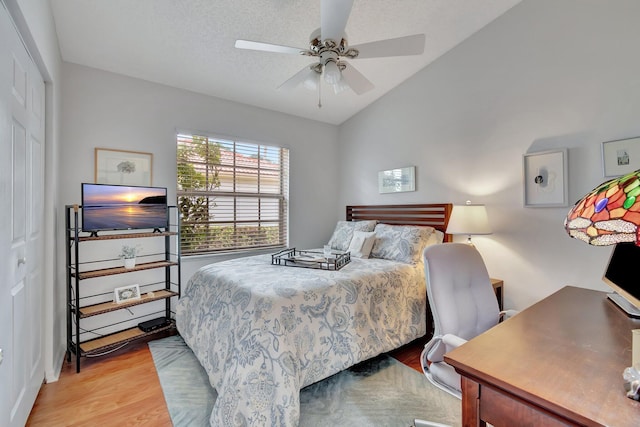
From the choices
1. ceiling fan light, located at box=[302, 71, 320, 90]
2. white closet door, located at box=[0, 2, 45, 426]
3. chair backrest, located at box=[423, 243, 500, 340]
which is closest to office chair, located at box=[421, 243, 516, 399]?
chair backrest, located at box=[423, 243, 500, 340]

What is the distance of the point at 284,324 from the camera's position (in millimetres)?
1722

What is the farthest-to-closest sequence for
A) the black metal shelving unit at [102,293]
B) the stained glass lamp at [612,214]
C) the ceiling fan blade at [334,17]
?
the black metal shelving unit at [102,293] → the ceiling fan blade at [334,17] → the stained glass lamp at [612,214]

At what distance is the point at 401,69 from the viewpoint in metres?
3.31

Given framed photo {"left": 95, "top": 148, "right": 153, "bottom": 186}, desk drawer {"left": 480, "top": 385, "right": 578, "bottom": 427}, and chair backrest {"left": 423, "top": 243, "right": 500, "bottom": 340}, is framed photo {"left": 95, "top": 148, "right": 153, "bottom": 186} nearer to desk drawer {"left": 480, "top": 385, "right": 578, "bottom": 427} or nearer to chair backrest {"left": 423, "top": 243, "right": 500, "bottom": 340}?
chair backrest {"left": 423, "top": 243, "right": 500, "bottom": 340}

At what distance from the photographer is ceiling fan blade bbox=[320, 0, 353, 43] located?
1.53 metres

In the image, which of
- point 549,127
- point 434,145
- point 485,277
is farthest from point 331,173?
point 485,277

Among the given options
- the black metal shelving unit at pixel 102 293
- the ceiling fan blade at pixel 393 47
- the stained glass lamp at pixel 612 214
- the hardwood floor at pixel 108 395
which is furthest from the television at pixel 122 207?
the stained glass lamp at pixel 612 214

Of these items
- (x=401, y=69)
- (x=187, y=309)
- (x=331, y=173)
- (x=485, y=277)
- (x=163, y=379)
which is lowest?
(x=163, y=379)

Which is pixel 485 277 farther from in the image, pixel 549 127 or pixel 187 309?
pixel 187 309

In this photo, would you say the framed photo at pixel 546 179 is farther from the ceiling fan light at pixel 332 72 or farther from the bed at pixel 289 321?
the ceiling fan light at pixel 332 72

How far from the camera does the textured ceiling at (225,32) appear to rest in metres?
2.17

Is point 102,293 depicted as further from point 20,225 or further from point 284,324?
point 284,324

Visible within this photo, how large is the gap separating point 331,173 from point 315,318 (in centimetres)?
291

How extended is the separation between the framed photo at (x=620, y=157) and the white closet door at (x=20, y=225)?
355cm
